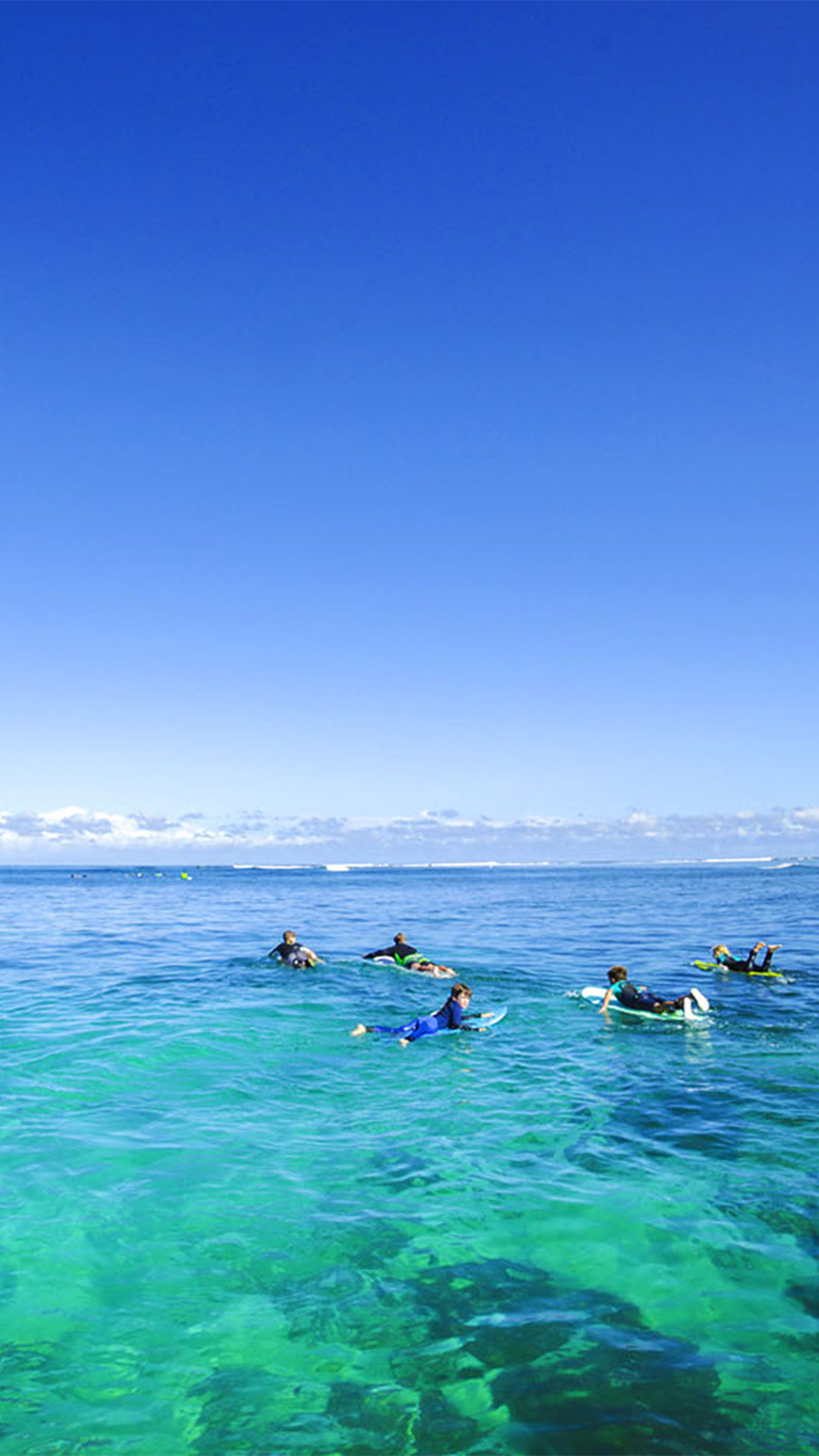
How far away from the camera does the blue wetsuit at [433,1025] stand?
20188 millimetres

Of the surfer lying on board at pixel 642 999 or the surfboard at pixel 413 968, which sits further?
the surfboard at pixel 413 968

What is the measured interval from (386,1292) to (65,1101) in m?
9.06

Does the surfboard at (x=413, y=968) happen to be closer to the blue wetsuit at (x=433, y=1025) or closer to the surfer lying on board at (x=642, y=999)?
the surfer lying on board at (x=642, y=999)

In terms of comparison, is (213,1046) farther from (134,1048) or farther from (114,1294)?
(114,1294)

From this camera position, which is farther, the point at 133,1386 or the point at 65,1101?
the point at 65,1101

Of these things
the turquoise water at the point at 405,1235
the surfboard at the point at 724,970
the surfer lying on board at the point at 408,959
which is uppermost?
the turquoise water at the point at 405,1235

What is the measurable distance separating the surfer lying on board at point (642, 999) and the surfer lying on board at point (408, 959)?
314 inches

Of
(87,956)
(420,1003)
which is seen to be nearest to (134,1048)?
(420,1003)

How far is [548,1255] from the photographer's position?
983 centimetres

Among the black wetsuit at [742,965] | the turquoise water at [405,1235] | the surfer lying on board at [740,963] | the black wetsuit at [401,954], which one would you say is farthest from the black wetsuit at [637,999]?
the black wetsuit at [401,954]

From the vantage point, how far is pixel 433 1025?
2033cm

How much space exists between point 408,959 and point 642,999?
9971 millimetres

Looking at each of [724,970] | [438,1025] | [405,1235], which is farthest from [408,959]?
[405,1235]

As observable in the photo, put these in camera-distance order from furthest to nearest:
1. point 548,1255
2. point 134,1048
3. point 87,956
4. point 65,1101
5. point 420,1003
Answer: point 87,956
point 420,1003
point 134,1048
point 65,1101
point 548,1255
